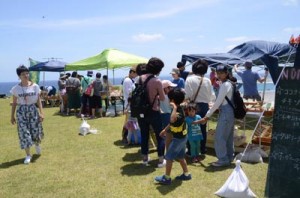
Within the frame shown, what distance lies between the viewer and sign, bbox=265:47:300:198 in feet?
12.7

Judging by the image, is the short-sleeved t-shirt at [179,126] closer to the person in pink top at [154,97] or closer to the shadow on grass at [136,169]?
the person in pink top at [154,97]

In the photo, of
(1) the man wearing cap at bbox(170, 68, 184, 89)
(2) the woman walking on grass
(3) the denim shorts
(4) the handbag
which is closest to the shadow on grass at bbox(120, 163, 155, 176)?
(3) the denim shorts

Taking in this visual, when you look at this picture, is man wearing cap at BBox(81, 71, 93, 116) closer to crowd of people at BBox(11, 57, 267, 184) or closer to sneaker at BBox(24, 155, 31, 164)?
crowd of people at BBox(11, 57, 267, 184)

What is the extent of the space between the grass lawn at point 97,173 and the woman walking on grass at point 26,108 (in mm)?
491

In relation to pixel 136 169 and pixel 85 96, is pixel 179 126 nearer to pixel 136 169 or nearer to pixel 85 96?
pixel 136 169

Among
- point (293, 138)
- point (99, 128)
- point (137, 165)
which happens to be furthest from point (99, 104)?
point (293, 138)

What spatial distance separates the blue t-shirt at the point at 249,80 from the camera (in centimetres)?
969

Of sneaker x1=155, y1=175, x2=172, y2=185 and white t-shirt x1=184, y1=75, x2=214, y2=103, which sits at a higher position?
white t-shirt x1=184, y1=75, x2=214, y2=103

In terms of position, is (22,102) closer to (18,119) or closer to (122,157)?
(18,119)

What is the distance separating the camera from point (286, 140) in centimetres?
396

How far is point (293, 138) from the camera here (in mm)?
3908

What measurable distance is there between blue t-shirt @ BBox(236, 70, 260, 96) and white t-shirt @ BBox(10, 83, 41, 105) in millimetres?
5485

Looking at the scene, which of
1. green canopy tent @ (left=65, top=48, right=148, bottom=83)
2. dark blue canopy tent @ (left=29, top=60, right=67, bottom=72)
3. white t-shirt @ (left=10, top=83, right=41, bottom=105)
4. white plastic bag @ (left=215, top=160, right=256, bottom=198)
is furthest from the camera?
dark blue canopy tent @ (left=29, top=60, right=67, bottom=72)

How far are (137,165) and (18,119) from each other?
232 centimetres
